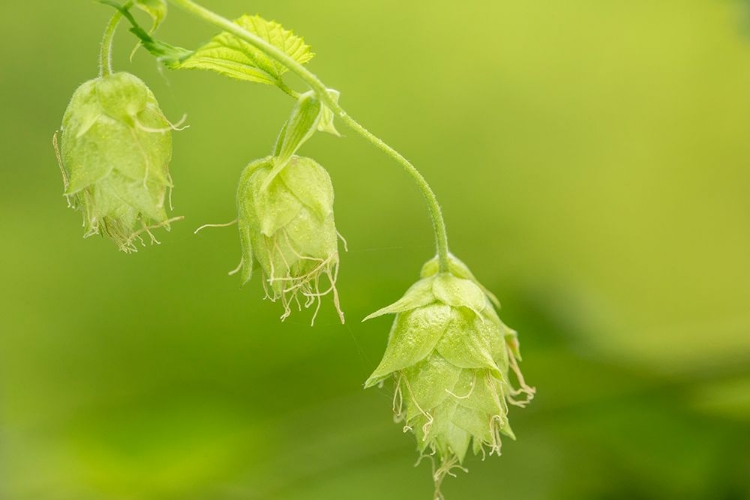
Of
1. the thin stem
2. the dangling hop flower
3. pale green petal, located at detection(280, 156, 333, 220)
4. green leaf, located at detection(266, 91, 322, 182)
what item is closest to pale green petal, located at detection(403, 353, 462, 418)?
the dangling hop flower

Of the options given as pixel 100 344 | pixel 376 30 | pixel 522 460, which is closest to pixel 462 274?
pixel 522 460

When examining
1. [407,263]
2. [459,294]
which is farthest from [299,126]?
[407,263]

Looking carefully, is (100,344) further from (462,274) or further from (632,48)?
(632,48)

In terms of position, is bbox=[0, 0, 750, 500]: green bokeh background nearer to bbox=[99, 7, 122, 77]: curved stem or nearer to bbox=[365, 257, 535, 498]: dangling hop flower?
bbox=[365, 257, 535, 498]: dangling hop flower

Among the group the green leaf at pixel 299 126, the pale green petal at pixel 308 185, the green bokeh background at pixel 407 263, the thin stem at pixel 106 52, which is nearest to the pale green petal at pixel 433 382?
the pale green petal at pixel 308 185

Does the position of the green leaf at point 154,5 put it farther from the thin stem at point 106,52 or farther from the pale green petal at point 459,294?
the pale green petal at point 459,294

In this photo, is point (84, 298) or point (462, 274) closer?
point (462, 274)

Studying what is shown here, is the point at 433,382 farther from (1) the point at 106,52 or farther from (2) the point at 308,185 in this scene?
(1) the point at 106,52

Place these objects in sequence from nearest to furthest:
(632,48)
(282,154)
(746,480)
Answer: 1. (282,154)
2. (746,480)
3. (632,48)
